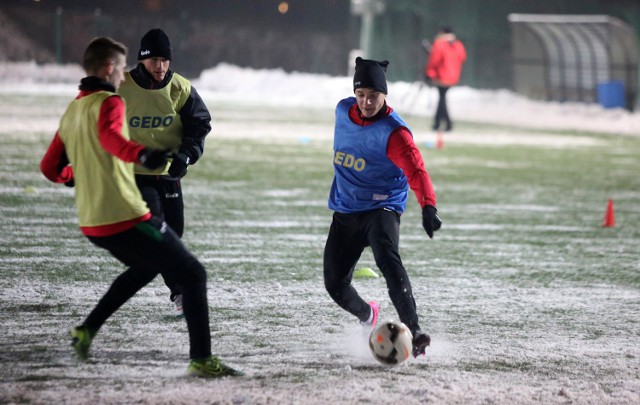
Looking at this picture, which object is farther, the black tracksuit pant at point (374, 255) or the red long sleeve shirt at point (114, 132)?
the black tracksuit pant at point (374, 255)

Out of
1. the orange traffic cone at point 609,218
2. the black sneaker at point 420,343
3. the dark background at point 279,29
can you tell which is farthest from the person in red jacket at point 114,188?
the dark background at point 279,29

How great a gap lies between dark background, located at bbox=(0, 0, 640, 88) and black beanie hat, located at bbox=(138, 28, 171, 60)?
2556cm

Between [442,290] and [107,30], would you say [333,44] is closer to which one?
[107,30]

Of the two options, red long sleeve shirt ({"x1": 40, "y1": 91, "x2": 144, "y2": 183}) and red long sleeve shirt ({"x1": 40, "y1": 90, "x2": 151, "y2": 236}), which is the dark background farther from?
red long sleeve shirt ({"x1": 40, "y1": 91, "x2": 144, "y2": 183})

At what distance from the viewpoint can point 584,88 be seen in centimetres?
3297

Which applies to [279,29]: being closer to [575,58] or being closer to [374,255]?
[575,58]

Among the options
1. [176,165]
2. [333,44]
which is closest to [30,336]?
[176,165]

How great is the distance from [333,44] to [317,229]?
3320 centimetres

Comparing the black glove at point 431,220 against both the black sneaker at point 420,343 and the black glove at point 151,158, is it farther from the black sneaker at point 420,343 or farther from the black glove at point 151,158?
the black glove at point 151,158

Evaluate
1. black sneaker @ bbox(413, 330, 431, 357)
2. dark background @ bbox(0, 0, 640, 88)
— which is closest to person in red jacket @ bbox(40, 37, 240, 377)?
black sneaker @ bbox(413, 330, 431, 357)

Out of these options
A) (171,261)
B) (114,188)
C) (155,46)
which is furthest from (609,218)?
(114,188)

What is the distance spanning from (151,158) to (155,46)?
5.62ft

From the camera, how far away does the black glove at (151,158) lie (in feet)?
16.9

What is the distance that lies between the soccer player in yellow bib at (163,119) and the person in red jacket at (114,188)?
1083mm
